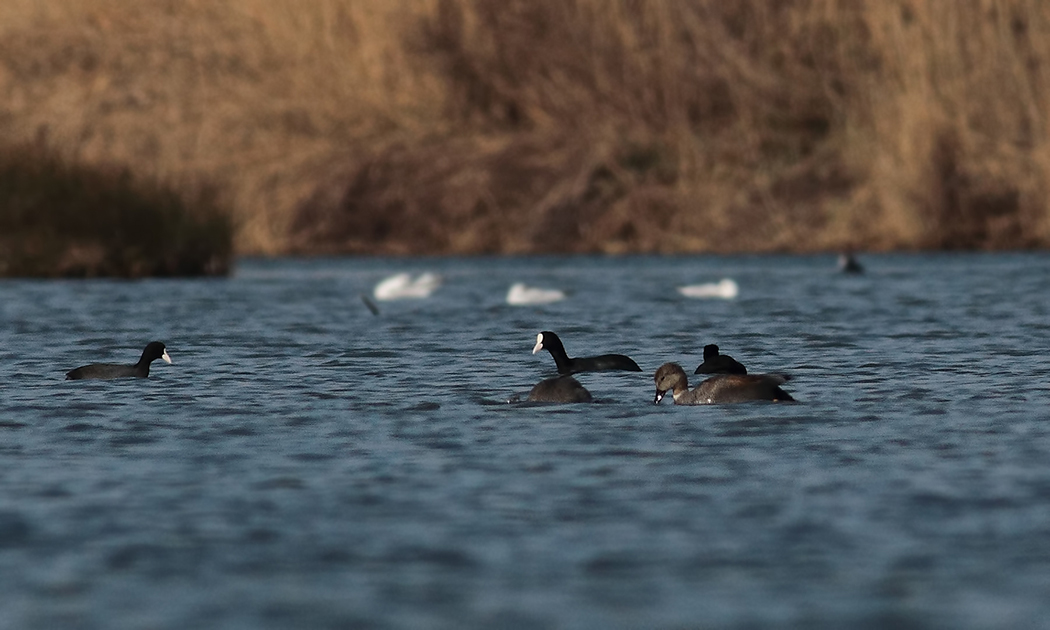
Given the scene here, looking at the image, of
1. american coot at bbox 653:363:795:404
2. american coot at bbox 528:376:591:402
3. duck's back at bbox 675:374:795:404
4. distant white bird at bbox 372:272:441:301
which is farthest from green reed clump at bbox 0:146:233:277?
duck's back at bbox 675:374:795:404

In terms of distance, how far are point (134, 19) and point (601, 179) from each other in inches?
410

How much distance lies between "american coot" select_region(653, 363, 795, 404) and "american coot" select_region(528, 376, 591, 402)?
53cm

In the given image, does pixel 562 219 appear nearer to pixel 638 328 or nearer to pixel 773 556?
pixel 638 328

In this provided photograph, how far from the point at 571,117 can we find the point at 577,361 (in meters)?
22.6

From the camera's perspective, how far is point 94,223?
104 ft

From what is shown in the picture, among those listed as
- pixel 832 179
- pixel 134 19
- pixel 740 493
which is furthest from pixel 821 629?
pixel 134 19

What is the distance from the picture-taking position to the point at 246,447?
493 inches

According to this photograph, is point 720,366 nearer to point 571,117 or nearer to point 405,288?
point 405,288

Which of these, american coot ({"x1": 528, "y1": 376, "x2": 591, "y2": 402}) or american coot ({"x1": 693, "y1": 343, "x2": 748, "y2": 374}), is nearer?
american coot ({"x1": 528, "y1": 376, "x2": 591, "y2": 402})

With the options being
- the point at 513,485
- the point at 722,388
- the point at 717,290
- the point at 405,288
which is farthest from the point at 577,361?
the point at 405,288

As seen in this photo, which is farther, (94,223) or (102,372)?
(94,223)

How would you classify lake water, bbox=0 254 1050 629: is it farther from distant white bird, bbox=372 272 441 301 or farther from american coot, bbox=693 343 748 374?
distant white bird, bbox=372 272 441 301

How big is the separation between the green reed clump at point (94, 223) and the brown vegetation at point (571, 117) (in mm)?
5388

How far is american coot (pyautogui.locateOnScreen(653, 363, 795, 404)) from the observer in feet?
47.3
